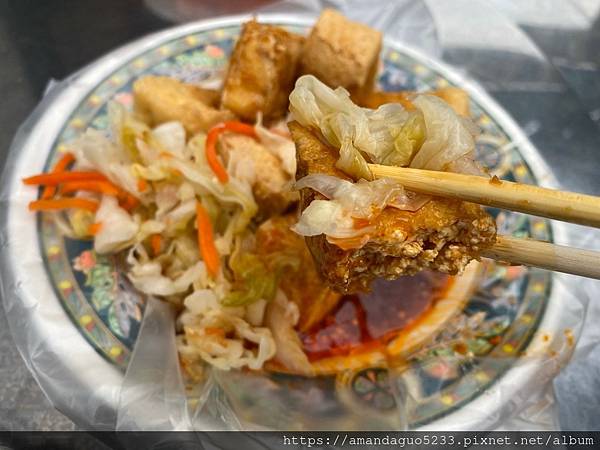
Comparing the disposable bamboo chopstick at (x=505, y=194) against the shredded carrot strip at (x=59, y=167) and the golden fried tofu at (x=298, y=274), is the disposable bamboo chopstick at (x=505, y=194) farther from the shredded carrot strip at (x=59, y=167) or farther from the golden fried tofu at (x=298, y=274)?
the shredded carrot strip at (x=59, y=167)

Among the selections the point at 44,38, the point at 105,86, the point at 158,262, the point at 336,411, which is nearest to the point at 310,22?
the point at 105,86

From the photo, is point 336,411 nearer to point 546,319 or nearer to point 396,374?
point 396,374

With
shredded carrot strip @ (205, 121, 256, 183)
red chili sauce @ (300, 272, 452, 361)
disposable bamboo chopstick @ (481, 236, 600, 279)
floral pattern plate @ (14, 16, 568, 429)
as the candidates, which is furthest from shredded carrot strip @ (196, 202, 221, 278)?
disposable bamboo chopstick @ (481, 236, 600, 279)

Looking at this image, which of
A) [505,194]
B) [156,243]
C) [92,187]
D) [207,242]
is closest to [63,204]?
[92,187]

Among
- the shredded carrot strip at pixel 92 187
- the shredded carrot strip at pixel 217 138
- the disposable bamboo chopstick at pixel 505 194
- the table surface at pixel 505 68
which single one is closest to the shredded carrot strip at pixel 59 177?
the shredded carrot strip at pixel 92 187

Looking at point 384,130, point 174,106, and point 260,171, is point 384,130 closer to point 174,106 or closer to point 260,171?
point 260,171

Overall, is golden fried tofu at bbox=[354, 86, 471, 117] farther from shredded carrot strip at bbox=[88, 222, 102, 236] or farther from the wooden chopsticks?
shredded carrot strip at bbox=[88, 222, 102, 236]
